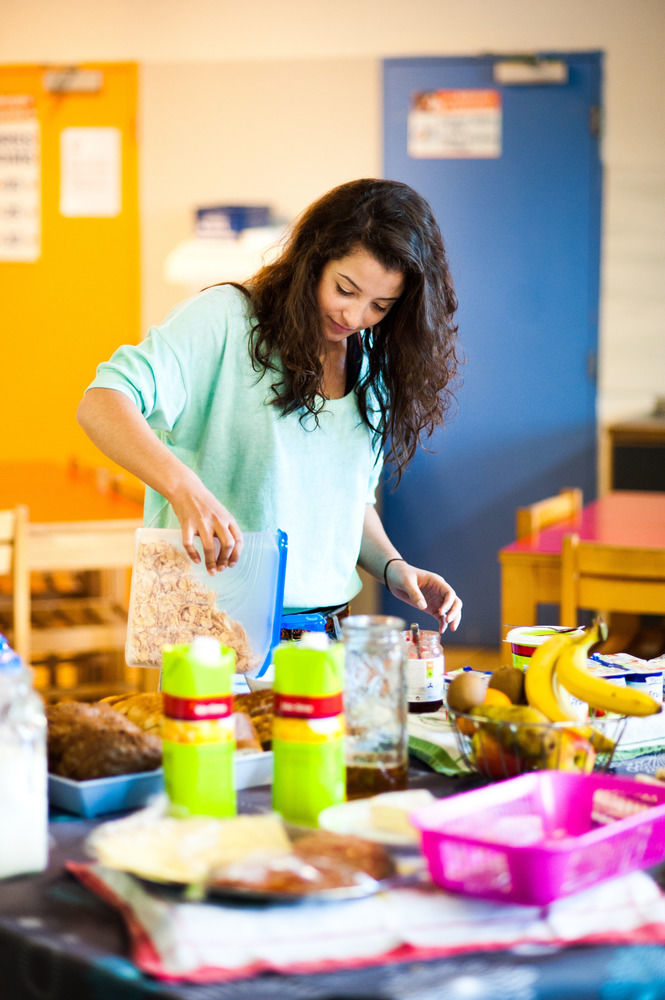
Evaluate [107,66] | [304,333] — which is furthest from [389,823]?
[107,66]

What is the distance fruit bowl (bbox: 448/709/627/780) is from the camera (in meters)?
1.11

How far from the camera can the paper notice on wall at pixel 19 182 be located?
5.40m

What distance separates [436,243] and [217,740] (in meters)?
1.02

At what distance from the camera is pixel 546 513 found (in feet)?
10.8

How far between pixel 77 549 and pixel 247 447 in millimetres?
Answer: 1742

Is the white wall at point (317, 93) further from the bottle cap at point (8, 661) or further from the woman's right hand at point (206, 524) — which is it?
the bottle cap at point (8, 661)

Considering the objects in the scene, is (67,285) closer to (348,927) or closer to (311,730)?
(311,730)

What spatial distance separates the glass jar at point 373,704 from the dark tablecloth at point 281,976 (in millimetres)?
323

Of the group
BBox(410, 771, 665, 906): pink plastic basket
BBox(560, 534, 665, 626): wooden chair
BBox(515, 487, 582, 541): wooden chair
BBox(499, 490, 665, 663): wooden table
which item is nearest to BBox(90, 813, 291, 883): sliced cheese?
BBox(410, 771, 665, 906): pink plastic basket

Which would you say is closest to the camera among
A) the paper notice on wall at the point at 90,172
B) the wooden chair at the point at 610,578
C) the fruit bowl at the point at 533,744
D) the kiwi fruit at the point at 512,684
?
the fruit bowl at the point at 533,744

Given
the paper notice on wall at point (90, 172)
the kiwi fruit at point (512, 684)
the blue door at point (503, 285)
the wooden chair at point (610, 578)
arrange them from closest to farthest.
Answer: the kiwi fruit at point (512, 684) < the wooden chair at point (610, 578) < the blue door at point (503, 285) < the paper notice on wall at point (90, 172)

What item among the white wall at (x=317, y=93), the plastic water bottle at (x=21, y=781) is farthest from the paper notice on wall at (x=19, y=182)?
the plastic water bottle at (x=21, y=781)

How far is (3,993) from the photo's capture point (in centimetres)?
89

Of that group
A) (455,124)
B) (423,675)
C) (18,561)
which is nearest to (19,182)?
(455,124)
